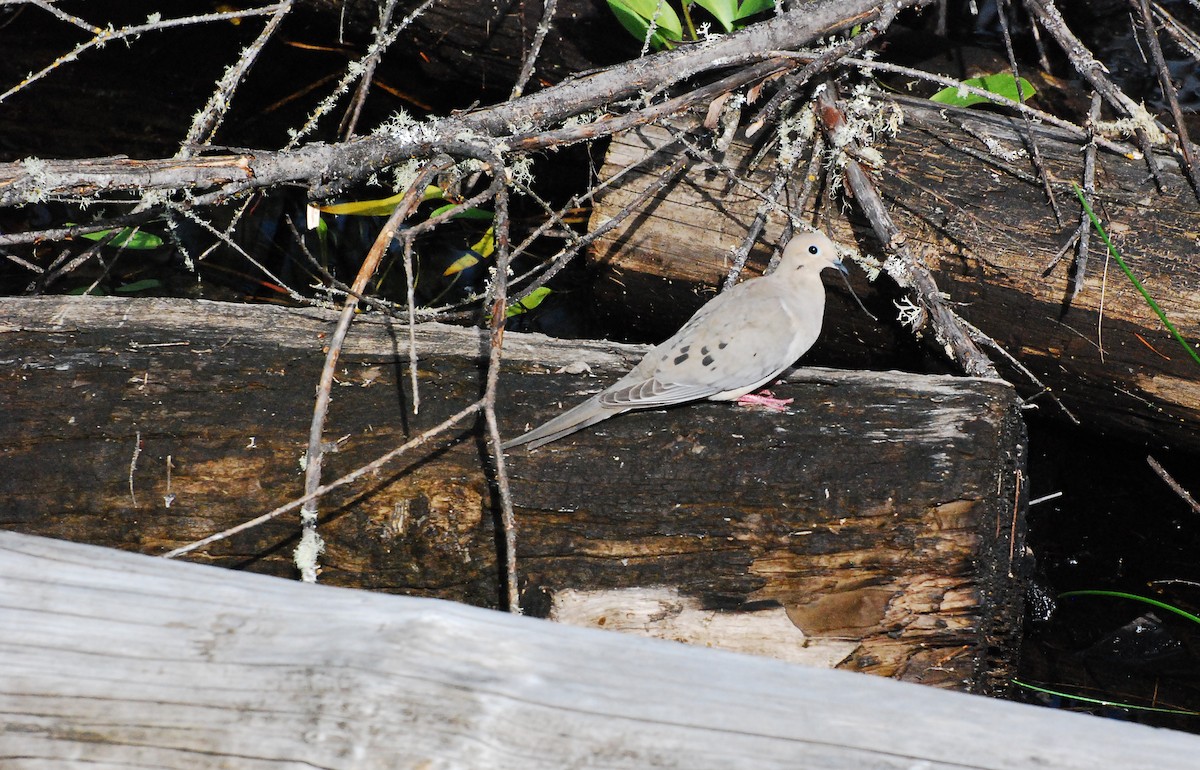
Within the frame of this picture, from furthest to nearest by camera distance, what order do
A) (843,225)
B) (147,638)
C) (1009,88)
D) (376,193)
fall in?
(376,193) → (1009,88) → (843,225) → (147,638)

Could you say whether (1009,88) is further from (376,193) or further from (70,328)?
(70,328)

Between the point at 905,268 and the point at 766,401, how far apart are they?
0.96m

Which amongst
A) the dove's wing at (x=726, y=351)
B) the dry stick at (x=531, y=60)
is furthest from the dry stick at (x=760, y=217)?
the dry stick at (x=531, y=60)

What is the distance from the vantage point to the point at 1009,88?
428 centimetres

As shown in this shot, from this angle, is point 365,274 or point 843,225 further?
point 843,225

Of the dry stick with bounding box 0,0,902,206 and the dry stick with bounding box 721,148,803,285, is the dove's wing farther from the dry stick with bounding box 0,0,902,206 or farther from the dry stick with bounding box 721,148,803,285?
the dry stick with bounding box 0,0,902,206

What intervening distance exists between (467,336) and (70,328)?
124 cm

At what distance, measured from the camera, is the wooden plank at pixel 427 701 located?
4.54ft

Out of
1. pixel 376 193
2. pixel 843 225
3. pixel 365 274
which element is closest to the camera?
pixel 365 274

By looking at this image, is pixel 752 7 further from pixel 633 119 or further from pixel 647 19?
pixel 633 119

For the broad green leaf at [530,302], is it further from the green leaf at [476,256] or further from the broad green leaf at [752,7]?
the broad green leaf at [752,7]

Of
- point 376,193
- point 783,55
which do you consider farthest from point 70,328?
point 783,55

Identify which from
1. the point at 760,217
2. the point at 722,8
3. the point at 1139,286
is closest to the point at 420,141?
the point at 760,217

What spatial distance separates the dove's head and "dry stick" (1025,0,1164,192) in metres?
1.13
